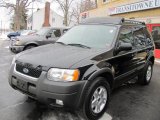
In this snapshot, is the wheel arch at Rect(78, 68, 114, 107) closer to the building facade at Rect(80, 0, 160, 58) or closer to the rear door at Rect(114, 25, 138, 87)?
the rear door at Rect(114, 25, 138, 87)

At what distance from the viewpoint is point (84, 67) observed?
3459 millimetres

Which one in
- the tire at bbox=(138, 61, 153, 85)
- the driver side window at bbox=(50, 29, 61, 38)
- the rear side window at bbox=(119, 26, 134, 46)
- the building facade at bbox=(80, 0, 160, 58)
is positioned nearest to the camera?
the rear side window at bbox=(119, 26, 134, 46)

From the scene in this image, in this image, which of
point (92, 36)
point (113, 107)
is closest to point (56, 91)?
point (113, 107)

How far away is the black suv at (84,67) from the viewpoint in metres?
3.31

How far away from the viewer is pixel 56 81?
10.8ft

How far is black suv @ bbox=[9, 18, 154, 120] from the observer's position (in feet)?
10.9

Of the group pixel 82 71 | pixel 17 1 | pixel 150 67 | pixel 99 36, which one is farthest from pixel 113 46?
pixel 17 1

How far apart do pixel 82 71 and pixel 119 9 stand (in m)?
12.3

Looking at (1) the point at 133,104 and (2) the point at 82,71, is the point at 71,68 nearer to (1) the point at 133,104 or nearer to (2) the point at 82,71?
(2) the point at 82,71

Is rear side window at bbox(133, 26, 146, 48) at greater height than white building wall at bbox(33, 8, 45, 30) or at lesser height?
lesser

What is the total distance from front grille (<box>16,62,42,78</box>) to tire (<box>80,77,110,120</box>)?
0.86m

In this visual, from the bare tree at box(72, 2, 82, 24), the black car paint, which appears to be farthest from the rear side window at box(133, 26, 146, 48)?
the bare tree at box(72, 2, 82, 24)

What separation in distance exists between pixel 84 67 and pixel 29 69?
3.09 ft

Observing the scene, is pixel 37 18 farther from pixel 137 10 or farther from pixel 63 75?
pixel 63 75
